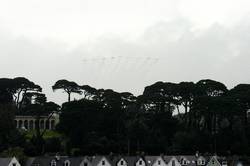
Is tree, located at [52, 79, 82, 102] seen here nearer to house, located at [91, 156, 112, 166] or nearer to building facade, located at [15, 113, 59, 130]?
building facade, located at [15, 113, 59, 130]

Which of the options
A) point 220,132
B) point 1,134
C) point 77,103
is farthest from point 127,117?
point 1,134

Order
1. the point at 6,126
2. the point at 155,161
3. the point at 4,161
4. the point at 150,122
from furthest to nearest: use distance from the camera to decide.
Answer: the point at 150,122, the point at 6,126, the point at 155,161, the point at 4,161

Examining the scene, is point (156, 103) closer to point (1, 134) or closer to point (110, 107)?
point (110, 107)

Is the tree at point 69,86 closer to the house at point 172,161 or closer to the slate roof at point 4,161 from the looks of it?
the house at point 172,161

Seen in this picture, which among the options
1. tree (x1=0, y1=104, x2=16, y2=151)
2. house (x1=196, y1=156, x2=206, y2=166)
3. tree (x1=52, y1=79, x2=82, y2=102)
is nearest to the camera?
house (x1=196, y1=156, x2=206, y2=166)

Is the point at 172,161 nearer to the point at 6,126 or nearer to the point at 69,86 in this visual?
the point at 6,126

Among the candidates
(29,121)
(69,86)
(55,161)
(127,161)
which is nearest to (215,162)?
(127,161)

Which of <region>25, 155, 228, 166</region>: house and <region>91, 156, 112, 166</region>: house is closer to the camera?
<region>25, 155, 228, 166</region>: house

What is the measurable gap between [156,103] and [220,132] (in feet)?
39.7

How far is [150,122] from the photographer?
88312 mm

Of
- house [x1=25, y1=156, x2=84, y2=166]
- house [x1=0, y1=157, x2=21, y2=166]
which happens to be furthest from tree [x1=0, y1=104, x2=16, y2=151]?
house [x1=0, y1=157, x2=21, y2=166]

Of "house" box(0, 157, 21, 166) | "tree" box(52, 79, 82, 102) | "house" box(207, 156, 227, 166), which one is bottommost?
"house" box(207, 156, 227, 166)

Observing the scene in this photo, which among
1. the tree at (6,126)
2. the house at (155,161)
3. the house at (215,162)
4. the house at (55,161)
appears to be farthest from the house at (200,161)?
the tree at (6,126)

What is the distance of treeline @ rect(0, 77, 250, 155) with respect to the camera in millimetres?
82125
